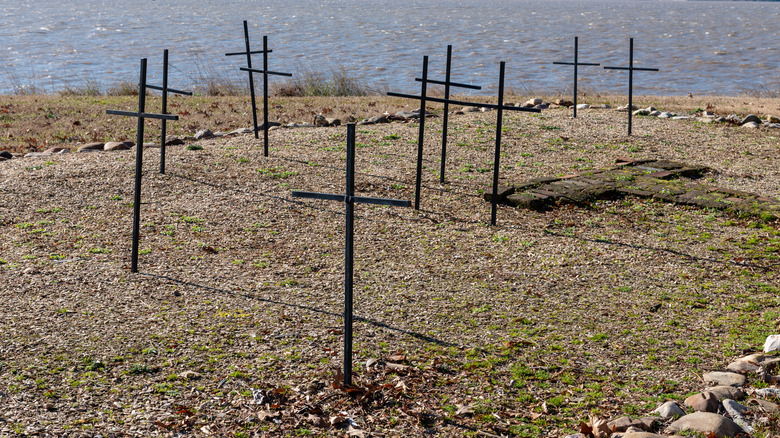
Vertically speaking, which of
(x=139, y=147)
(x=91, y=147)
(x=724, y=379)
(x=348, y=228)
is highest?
(x=139, y=147)

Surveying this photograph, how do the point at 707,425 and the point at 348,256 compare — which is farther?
the point at 348,256

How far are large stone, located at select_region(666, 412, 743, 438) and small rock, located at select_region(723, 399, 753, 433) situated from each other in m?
0.10

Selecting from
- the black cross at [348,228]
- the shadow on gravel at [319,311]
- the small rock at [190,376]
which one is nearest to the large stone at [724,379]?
the shadow on gravel at [319,311]

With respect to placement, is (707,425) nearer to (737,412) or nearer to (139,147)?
(737,412)

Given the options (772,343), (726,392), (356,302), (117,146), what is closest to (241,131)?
(117,146)

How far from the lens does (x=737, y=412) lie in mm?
4578

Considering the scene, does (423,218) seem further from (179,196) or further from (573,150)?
(573,150)

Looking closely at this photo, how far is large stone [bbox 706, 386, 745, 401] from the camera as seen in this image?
478cm

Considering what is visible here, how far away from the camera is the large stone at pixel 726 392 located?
188 inches

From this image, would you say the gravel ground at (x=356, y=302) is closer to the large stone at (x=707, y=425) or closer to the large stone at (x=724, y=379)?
the large stone at (x=724, y=379)

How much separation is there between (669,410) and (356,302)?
112 inches

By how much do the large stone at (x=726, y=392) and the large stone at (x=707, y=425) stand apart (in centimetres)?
39

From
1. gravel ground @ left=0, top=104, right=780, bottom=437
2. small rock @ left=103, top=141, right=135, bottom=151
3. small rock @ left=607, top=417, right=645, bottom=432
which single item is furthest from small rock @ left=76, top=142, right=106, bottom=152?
small rock @ left=607, top=417, right=645, bottom=432

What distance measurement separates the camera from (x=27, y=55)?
123ft
